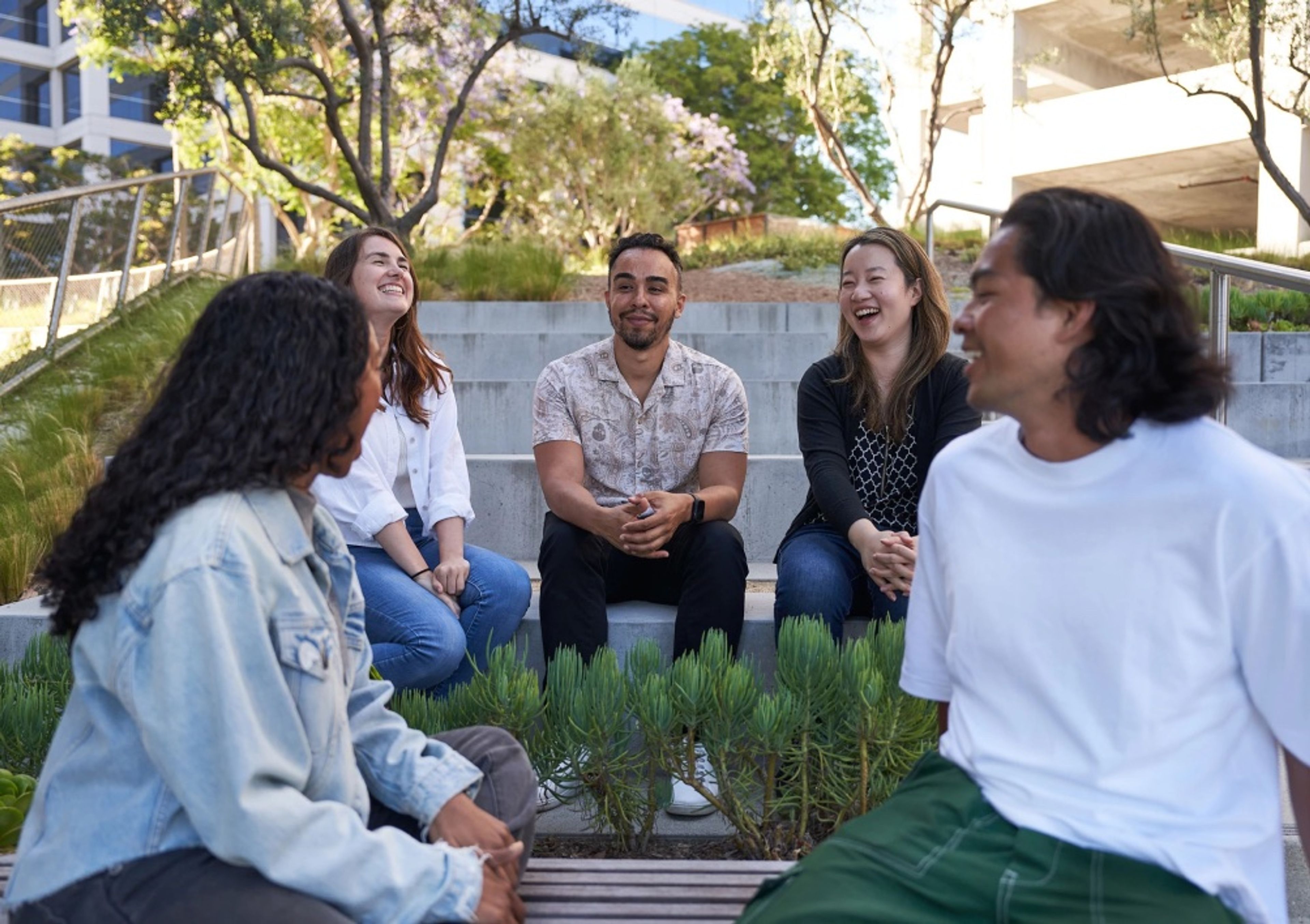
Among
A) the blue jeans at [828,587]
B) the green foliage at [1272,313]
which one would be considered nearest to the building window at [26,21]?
the green foliage at [1272,313]

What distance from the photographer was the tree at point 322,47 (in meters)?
9.34

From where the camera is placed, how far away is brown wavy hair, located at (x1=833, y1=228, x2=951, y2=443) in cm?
358

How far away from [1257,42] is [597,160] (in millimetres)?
9399

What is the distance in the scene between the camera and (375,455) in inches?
139

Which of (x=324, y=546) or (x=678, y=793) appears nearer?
(x=324, y=546)

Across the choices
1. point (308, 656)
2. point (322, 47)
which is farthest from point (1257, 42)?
point (308, 656)

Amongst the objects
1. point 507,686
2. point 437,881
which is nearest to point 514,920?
point 437,881

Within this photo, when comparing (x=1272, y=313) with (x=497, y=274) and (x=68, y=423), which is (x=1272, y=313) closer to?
(x=497, y=274)

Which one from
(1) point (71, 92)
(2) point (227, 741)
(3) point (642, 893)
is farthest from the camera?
(1) point (71, 92)

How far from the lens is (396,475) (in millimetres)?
3641

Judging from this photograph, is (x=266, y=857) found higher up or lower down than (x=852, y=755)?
higher up

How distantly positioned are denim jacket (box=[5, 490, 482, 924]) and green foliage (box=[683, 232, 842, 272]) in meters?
10.8

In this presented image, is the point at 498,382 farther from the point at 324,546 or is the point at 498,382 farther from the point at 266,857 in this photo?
the point at 266,857

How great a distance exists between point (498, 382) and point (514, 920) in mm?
4075
